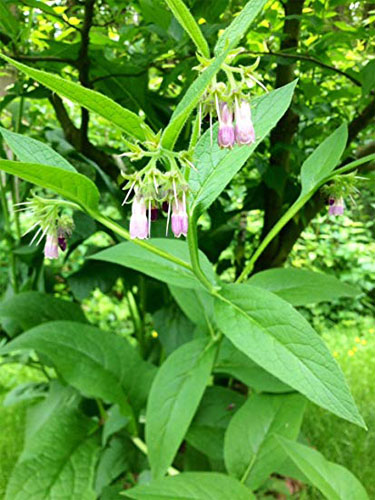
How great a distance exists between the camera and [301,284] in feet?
4.47

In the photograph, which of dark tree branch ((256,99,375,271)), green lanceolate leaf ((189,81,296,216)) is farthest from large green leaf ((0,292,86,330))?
green lanceolate leaf ((189,81,296,216))

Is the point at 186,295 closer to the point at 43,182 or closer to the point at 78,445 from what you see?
the point at 78,445

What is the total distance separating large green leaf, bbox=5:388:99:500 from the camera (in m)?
1.43

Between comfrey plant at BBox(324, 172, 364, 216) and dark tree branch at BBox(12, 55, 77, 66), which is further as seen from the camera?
dark tree branch at BBox(12, 55, 77, 66)

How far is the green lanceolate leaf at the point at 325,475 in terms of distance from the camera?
107 centimetres

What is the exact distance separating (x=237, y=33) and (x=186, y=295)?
917mm

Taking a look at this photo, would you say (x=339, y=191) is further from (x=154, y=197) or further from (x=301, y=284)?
(x=154, y=197)

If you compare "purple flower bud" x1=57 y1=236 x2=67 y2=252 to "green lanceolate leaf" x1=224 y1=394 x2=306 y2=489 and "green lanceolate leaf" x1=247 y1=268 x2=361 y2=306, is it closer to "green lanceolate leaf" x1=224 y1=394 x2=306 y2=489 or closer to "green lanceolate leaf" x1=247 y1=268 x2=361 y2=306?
"green lanceolate leaf" x1=247 y1=268 x2=361 y2=306

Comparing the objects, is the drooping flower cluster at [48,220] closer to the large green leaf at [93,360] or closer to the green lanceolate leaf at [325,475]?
the large green leaf at [93,360]

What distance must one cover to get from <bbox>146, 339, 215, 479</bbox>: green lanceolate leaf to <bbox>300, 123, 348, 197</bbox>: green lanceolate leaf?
17.2 inches

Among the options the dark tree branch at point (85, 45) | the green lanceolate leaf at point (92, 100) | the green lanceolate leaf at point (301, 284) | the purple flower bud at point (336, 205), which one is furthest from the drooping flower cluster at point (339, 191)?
the dark tree branch at point (85, 45)

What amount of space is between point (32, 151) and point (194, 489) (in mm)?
723

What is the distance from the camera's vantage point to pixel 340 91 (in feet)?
5.27

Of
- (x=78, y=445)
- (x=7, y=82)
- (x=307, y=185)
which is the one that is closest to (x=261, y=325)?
(x=307, y=185)
